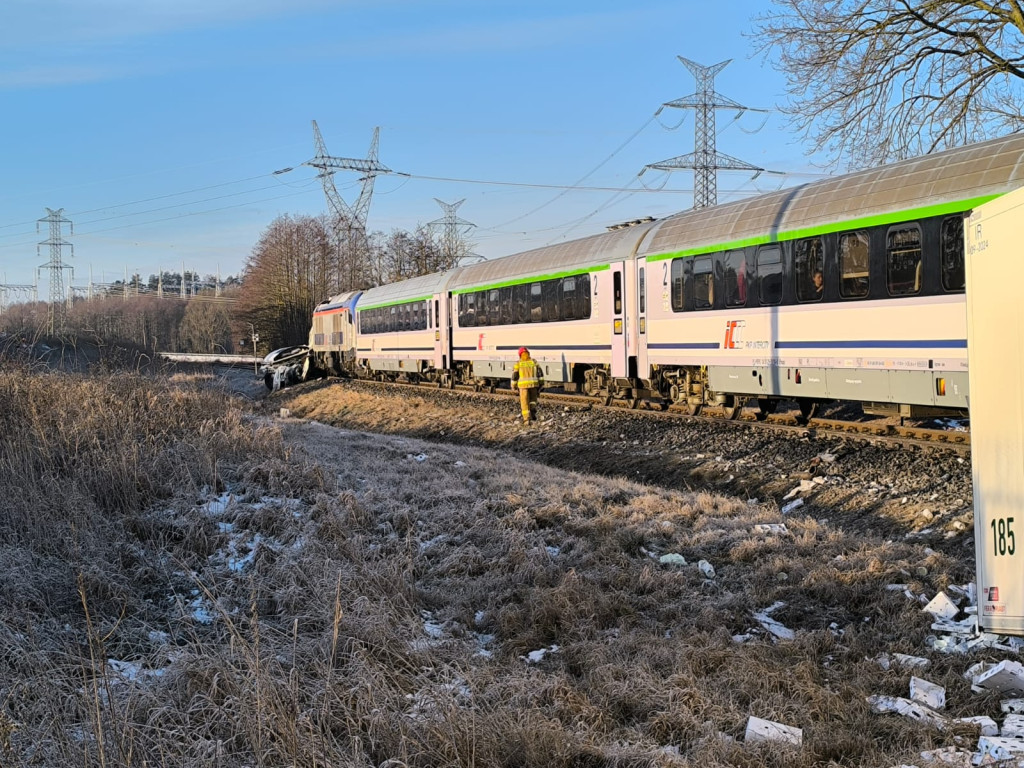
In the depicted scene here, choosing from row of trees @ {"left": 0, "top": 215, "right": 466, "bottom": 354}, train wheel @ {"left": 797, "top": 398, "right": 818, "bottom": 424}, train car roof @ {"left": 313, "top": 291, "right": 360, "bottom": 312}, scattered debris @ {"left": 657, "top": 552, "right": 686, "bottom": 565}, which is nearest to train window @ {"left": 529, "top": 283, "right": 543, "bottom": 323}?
train wheel @ {"left": 797, "top": 398, "right": 818, "bottom": 424}

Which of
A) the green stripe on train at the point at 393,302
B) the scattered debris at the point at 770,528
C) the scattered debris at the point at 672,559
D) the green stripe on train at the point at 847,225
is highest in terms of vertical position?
the green stripe on train at the point at 393,302

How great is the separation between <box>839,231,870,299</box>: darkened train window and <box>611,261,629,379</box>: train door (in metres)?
5.22

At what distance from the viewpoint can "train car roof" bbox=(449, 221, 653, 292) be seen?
51.4 feet

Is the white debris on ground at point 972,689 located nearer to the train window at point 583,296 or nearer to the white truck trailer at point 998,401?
the white truck trailer at point 998,401

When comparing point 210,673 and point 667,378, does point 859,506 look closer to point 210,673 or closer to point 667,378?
point 667,378

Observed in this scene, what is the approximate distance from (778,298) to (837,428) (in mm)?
2050

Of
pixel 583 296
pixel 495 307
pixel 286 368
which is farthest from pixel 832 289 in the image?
pixel 286 368

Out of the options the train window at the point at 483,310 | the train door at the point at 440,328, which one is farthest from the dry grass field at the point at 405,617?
the train door at the point at 440,328

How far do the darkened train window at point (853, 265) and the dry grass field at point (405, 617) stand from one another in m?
3.81

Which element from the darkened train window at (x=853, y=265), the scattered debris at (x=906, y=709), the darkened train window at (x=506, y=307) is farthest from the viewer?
the darkened train window at (x=506, y=307)

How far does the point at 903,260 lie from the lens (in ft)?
31.8

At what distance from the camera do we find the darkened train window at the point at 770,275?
1155cm

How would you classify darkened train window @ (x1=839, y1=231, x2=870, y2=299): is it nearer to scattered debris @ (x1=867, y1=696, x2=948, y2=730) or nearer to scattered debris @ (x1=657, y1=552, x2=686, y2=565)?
scattered debris @ (x1=657, y1=552, x2=686, y2=565)

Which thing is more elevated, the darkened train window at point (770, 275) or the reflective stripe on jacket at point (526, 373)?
the darkened train window at point (770, 275)
